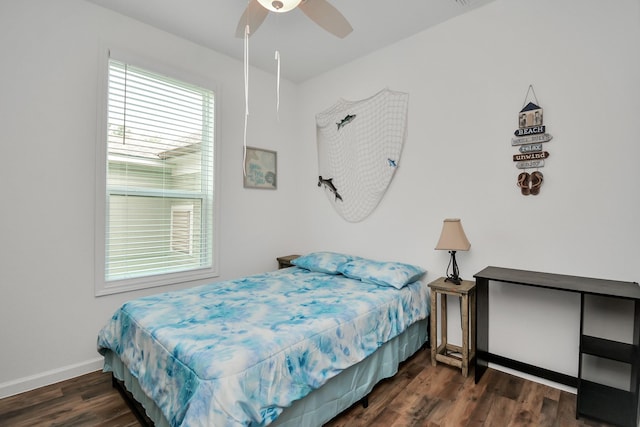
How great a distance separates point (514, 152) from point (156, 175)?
9.33 ft

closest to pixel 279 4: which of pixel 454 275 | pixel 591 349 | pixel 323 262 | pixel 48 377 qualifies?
pixel 323 262

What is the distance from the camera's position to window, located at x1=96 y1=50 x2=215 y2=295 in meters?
2.45

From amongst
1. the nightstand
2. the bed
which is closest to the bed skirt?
the bed

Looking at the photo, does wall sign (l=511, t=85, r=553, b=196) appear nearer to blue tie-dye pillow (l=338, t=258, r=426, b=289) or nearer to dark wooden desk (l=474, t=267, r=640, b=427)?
dark wooden desk (l=474, t=267, r=640, b=427)

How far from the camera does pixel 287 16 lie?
2.44 meters

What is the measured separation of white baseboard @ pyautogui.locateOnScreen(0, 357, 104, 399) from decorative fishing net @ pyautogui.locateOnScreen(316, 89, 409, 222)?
8.06 feet

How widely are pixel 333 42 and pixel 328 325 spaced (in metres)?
2.46

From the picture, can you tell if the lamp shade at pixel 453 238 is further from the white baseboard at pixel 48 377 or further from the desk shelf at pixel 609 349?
the white baseboard at pixel 48 377

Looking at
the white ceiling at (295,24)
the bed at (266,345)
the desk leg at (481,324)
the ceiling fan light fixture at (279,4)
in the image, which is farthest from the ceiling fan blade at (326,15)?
the desk leg at (481,324)

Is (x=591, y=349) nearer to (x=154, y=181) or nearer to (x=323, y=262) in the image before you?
(x=323, y=262)

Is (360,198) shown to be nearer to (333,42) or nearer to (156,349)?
(333,42)

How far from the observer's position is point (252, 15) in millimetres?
1929

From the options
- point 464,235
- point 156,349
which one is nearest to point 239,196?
point 156,349

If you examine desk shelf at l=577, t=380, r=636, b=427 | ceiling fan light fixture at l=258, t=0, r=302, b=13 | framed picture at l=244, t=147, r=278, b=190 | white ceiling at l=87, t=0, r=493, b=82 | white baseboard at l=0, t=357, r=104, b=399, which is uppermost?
white ceiling at l=87, t=0, r=493, b=82
